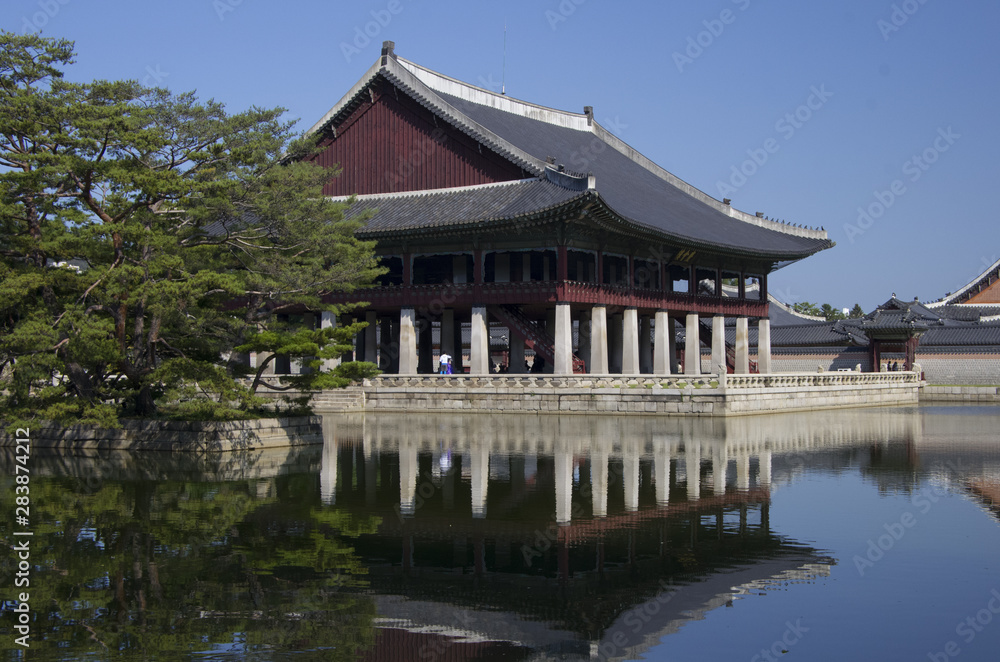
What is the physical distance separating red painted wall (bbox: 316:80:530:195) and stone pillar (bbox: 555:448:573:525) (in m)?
25.3

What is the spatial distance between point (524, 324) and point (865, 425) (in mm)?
16963

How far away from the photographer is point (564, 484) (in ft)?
67.0

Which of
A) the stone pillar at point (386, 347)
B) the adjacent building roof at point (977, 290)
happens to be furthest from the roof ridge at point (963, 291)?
the stone pillar at point (386, 347)

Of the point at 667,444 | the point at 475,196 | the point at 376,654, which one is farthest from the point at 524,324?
the point at 376,654

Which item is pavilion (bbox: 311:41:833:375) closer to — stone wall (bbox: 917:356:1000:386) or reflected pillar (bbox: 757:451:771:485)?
stone wall (bbox: 917:356:1000:386)

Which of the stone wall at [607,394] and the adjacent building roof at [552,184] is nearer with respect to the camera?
the stone wall at [607,394]

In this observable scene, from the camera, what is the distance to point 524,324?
1912 inches

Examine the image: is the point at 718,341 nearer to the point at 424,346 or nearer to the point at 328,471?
the point at 424,346

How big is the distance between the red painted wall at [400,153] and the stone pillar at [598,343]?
7642mm

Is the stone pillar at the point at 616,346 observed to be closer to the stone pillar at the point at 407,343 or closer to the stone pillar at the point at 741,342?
the stone pillar at the point at 741,342

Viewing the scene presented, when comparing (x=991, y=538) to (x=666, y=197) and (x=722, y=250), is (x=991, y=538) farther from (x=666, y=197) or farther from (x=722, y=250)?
(x=666, y=197)

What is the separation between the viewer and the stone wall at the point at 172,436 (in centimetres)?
2681

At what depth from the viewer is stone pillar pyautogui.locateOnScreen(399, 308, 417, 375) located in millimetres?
49219

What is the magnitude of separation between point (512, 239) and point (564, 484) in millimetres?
28464
